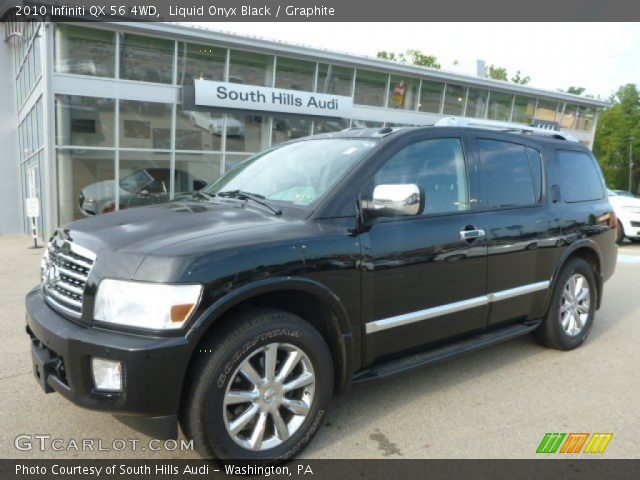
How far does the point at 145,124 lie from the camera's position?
1462cm

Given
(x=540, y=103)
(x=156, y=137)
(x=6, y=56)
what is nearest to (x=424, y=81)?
(x=540, y=103)

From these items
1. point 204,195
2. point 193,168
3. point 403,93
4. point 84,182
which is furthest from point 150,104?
point 204,195

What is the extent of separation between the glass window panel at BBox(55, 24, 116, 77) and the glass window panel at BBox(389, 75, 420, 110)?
9.88 metres

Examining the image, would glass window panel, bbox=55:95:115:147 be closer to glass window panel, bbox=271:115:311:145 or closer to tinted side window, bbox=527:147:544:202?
glass window panel, bbox=271:115:311:145

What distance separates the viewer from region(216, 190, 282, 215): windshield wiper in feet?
10.3

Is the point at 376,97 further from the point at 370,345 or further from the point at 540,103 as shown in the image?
the point at 370,345

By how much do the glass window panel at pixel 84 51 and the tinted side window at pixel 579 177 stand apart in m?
12.5

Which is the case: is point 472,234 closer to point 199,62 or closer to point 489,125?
point 489,125

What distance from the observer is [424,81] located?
1994cm

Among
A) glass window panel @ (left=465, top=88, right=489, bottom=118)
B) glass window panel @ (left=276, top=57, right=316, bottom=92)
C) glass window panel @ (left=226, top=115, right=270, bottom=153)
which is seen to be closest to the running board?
glass window panel @ (left=226, top=115, right=270, bottom=153)

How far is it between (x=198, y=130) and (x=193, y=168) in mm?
1141

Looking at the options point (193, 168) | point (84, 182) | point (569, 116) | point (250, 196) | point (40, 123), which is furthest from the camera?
point (569, 116)

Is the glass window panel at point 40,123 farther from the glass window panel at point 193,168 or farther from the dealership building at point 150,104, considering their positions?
the glass window panel at point 193,168

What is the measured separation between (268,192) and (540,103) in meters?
24.5
